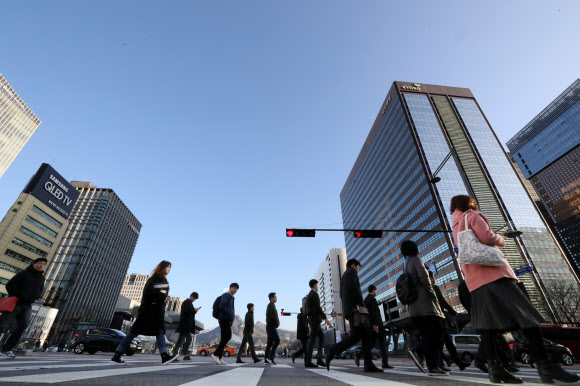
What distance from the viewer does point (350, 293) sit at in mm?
4418

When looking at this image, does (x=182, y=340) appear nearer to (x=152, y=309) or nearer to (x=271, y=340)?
(x=271, y=340)

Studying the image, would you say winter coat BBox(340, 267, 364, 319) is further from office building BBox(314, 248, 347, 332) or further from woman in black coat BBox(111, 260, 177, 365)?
office building BBox(314, 248, 347, 332)

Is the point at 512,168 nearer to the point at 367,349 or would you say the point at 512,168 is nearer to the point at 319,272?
the point at 367,349

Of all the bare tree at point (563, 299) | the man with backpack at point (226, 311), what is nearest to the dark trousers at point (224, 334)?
the man with backpack at point (226, 311)

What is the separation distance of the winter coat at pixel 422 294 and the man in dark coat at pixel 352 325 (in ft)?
3.09

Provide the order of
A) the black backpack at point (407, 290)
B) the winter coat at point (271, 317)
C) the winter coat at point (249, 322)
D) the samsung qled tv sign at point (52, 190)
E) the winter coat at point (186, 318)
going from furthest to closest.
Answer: the samsung qled tv sign at point (52, 190)
the winter coat at point (249, 322)
the winter coat at point (186, 318)
the winter coat at point (271, 317)
the black backpack at point (407, 290)

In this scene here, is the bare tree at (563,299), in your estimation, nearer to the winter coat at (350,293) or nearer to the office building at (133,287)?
the winter coat at (350,293)

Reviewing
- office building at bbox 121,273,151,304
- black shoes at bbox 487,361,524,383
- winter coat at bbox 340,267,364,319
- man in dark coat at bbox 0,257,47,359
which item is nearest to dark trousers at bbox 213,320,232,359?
winter coat at bbox 340,267,364,319

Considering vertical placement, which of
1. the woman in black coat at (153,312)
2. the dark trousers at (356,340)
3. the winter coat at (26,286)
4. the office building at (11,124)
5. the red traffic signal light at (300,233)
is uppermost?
the office building at (11,124)

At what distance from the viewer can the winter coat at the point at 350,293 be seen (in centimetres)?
431

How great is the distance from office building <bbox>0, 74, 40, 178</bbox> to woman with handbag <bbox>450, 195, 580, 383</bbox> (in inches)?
3945

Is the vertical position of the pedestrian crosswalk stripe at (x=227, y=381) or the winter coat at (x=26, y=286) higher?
the winter coat at (x=26, y=286)

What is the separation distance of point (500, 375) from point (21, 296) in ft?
23.6

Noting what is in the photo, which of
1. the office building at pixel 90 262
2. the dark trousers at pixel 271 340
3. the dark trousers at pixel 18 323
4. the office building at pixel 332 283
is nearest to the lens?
the dark trousers at pixel 18 323
